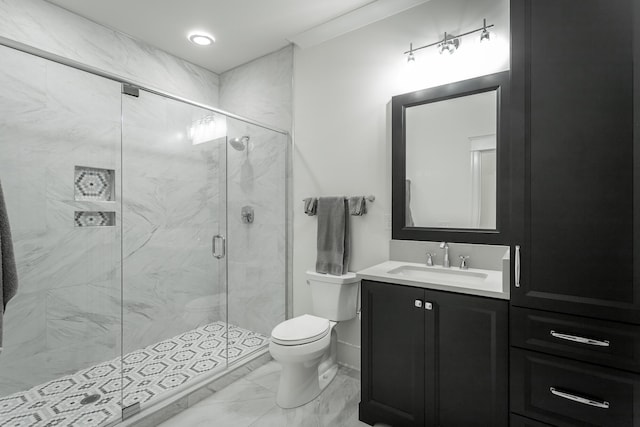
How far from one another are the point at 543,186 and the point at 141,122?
2415mm

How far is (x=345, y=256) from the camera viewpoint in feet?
7.65

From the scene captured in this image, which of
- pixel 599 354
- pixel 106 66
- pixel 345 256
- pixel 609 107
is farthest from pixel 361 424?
pixel 106 66

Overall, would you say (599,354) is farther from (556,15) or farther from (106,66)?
(106,66)

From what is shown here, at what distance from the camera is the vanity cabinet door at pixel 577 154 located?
3.72ft

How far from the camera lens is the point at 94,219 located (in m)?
2.21

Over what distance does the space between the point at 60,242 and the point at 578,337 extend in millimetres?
2836

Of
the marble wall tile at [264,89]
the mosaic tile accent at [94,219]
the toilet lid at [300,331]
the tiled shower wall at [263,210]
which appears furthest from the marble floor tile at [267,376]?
the marble wall tile at [264,89]

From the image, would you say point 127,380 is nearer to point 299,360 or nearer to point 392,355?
point 299,360

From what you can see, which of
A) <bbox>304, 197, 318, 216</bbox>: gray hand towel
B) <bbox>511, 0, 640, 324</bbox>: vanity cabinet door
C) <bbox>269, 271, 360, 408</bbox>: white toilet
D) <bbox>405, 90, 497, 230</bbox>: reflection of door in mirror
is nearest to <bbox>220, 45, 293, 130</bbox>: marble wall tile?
<bbox>304, 197, 318, 216</bbox>: gray hand towel

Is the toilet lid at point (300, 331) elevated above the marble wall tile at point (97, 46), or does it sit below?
below

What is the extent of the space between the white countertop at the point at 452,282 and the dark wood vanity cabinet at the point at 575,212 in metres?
0.09

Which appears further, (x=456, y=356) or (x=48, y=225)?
(x=48, y=225)

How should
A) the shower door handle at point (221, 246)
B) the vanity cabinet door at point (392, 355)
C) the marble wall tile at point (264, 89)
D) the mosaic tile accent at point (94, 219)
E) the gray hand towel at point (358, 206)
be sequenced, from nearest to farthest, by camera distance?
1. the vanity cabinet door at point (392, 355)
2. the mosaic tile accent at point (94, 219)
3. the gray hand towel at point (358, 206)
4. the shower door handle at point (221, 246)
5. the marble wall tile at point (264, 89)

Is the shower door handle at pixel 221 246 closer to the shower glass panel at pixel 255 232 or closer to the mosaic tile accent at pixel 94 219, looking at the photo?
the shower glass panel at pixel 255 232
